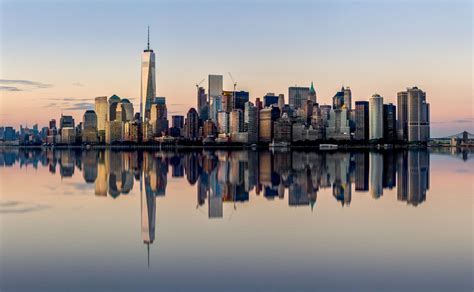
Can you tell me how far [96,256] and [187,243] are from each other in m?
3.51

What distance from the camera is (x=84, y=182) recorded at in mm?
43188

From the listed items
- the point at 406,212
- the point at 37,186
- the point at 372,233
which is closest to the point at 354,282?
the point at 372,233

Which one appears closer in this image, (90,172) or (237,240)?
(237,240)

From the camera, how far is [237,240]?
19234 mm

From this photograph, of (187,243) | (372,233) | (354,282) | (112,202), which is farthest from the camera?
(112,202)

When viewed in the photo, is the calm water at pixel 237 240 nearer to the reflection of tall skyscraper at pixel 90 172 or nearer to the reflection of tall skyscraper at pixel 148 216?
the reflection of tall skyscraper at pixel 148 216

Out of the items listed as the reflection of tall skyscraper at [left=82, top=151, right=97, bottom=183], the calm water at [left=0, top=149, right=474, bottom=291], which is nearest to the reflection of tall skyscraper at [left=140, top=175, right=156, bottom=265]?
the calm water at [left=0, top=149, right=474, bottom=291]

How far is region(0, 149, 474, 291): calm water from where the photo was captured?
1428cm

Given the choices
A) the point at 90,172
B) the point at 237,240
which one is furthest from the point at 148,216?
the point at 90,172

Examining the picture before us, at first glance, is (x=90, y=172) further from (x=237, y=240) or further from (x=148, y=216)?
(x=237, y=240)

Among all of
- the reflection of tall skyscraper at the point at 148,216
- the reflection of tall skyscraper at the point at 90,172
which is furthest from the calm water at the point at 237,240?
the reflection of tall skyscraper at the point at 90,172

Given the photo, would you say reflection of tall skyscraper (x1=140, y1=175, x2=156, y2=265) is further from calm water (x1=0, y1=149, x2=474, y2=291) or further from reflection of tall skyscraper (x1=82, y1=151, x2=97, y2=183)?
reflection of tall skyscraper (x1=82, y1=151, x2=97, y2=183)

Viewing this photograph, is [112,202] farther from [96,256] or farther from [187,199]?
[96,256]

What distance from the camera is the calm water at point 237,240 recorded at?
46.9ft
